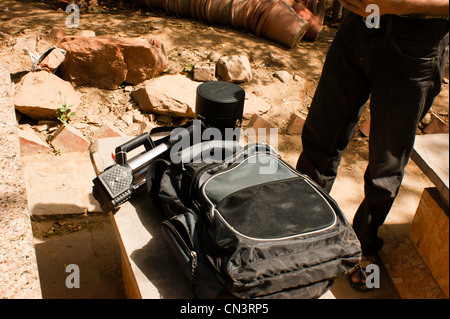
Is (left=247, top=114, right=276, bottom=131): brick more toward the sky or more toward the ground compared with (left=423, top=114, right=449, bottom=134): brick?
more toward the ground

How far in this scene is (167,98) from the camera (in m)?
3.51

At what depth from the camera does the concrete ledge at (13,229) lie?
1329mm

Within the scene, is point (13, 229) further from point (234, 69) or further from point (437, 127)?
point (234, 69)

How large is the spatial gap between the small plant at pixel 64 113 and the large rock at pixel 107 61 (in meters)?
0.41

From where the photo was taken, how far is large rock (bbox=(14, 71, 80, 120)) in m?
3.23

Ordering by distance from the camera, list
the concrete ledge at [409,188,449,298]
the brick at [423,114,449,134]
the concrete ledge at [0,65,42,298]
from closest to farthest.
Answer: the brick at [423,114,449,134] < the concrete ledge at [0,65,42,298] < the concrete ledge at [409,188,449,298]

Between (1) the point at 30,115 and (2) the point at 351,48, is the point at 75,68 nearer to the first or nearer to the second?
(1) the point at 30,115

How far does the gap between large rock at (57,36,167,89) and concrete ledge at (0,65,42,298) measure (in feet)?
5.52

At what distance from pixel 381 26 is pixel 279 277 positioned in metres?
1.15

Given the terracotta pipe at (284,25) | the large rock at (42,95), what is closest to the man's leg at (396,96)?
the large rock at (42,95)

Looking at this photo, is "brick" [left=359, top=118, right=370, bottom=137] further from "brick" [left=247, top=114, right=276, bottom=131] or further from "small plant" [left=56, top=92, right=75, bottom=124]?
"small plant" [left=56, top=92, right=75, bottom=124]

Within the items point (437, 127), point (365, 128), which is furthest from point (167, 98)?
point (437, 127)

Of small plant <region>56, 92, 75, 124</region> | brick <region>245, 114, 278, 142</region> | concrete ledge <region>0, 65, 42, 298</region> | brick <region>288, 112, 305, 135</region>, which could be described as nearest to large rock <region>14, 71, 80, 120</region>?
small plant <region>56, 92, 75, 124</region>
